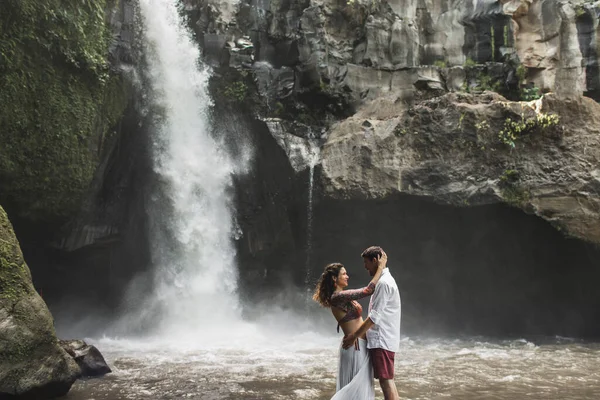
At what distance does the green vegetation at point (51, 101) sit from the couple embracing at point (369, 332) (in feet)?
30.6

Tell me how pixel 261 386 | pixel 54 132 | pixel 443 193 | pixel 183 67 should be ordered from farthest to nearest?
pixel 183 67
pixel 443 193
pixel 54 132
pixel 261 386

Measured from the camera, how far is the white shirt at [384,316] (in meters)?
4.81

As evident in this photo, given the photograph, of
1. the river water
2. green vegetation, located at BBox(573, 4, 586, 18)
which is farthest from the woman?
green vegetation, located at BBox(573, 4, 586, 18)

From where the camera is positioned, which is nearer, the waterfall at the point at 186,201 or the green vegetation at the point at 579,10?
the waterfall at the point at 186,201

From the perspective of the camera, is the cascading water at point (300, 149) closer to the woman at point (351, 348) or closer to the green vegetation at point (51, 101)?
the green vegetation at point (51, 101)

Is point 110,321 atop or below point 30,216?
below

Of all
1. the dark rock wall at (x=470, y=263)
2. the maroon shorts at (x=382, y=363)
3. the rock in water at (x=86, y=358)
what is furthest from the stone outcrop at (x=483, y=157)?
the maroon shorts at (x=382, y=363)

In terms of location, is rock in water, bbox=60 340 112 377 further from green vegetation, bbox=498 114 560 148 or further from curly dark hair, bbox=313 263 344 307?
green vegetation, bbox=498 114 560 148

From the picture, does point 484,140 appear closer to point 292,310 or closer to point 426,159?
point 426,159

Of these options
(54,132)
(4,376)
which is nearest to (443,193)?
(54,132)

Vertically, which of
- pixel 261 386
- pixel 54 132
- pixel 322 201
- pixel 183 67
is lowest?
pixel 261 386

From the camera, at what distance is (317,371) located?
906 cm

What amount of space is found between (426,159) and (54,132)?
928cm

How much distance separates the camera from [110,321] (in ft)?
51.6
